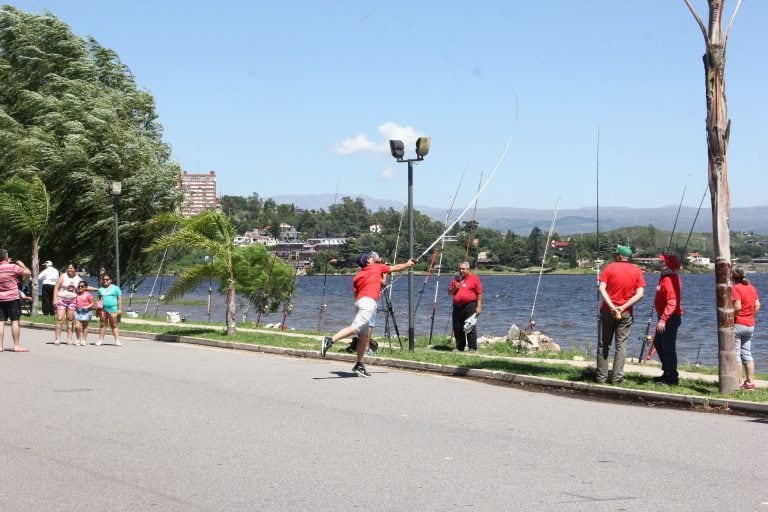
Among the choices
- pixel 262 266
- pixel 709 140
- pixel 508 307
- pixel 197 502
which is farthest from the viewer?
pixel 508 307

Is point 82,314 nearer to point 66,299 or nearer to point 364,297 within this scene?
point 66,299

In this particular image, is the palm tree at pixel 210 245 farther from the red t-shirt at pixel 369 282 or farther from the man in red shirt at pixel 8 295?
the red t-shirt at pixel 369 282

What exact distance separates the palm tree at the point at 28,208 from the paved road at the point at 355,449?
1779cm

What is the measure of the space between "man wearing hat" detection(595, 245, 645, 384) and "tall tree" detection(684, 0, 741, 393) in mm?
1116

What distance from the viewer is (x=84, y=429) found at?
9406mm

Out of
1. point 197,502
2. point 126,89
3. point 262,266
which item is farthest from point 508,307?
point 197,502

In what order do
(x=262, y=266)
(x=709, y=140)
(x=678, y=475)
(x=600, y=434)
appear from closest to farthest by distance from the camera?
(x=678, y=475)
(x=600, y=434)
(x=709, y=140)
(x=262, y=266)

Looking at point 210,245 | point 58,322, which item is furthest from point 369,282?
point 58,322

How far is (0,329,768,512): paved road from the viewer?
6.68 meters

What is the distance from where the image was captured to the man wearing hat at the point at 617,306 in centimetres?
1239

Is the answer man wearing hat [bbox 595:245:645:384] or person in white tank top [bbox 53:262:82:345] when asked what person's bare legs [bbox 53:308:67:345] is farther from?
man wearing hat [bbox 595:245:645:384]

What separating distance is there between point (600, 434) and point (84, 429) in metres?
5.11

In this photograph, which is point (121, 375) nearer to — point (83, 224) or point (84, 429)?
point (84, 429)

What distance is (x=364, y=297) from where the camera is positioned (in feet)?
45.6
